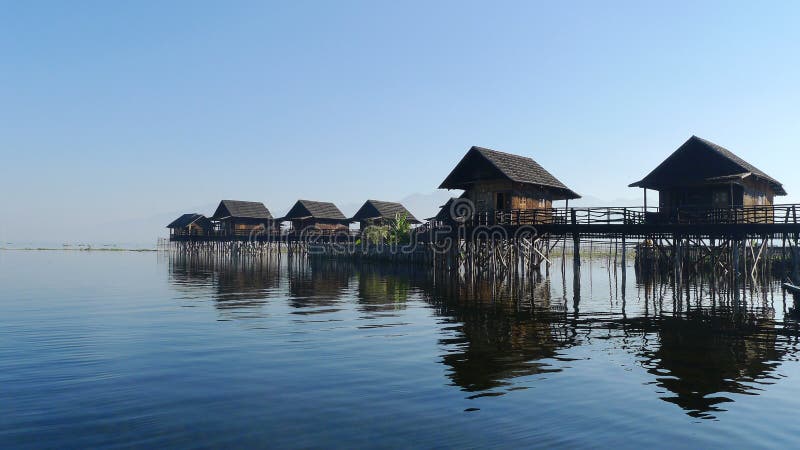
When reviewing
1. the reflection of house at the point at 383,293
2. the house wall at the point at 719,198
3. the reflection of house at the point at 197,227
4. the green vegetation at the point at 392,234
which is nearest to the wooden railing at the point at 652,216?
the house wall at the point at 719,198

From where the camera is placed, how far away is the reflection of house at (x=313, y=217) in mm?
66438

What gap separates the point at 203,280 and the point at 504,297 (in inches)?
783

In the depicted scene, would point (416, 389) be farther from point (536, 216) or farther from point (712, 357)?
point (536, 216)

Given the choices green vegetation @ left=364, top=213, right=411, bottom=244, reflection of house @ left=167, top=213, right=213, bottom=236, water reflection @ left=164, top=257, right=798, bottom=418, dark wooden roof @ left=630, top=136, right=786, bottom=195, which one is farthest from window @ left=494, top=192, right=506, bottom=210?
reflection of house @ left=167, top=213, right=213, bottom=236

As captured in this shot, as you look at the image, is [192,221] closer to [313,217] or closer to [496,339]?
[313,217]

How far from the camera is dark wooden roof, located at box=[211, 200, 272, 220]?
7262 cm

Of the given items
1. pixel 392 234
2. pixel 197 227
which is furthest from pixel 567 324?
pixel 197 227

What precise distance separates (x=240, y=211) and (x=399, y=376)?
6726 cm

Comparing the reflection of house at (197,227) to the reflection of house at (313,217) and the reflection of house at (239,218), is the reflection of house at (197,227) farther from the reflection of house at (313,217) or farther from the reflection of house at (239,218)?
the reflection of house at (313,217)

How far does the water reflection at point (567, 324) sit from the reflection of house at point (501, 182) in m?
5.37

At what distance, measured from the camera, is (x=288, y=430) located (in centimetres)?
721

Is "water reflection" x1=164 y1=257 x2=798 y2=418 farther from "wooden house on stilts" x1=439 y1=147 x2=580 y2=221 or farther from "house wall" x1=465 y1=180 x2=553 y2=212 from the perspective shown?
"wooden house on stilts" x1=439 y1=147 x2=580 y2=221

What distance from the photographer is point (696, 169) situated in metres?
29.6

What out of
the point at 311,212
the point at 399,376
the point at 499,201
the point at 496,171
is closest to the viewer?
the point at 399,376
